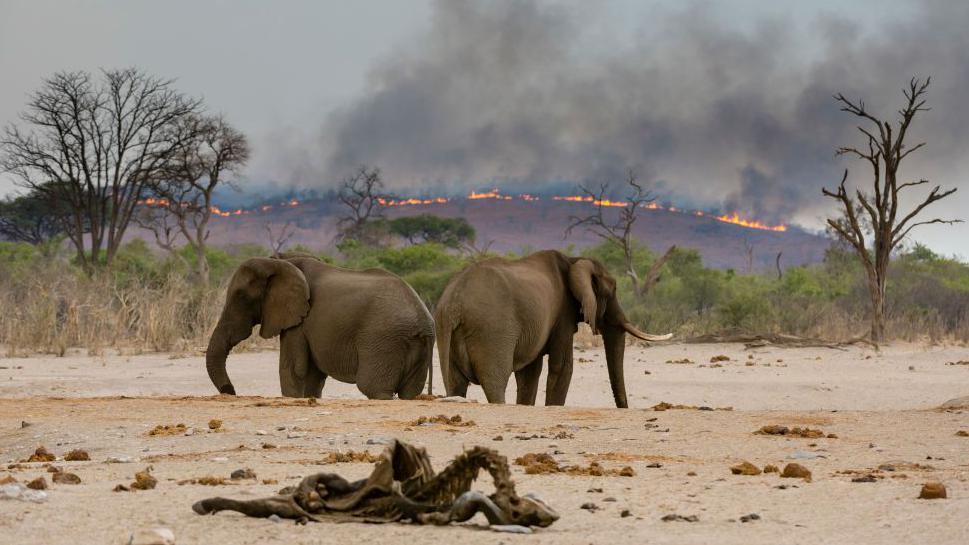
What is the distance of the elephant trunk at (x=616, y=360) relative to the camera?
46.5 ft

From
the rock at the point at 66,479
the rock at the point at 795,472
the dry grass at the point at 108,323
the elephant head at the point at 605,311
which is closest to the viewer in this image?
the rock at the point at 66,479

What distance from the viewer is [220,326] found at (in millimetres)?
13570

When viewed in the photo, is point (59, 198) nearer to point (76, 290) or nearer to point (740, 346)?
point (76, 290)

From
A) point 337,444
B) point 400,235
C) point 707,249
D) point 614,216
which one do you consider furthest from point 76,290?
point 614,216

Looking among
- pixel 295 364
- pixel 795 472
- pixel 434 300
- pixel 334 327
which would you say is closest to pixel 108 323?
pixel 295 364

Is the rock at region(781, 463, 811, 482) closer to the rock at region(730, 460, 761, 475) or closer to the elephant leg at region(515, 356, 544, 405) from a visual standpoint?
the rock at region(730, 460, 761, 475)

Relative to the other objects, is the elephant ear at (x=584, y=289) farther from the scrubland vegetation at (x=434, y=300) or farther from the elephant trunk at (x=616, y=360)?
the scrubland vegetation at (x=434, y=300)

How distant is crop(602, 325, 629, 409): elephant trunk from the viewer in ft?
46.5

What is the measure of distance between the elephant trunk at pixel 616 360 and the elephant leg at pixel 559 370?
0.59 metres

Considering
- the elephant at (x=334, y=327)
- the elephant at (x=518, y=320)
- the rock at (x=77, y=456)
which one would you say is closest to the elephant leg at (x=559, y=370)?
the elephant at (x=518, y=320)

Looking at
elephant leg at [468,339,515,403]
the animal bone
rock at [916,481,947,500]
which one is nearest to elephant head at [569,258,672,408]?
elephant leg at [468,339,515,403]

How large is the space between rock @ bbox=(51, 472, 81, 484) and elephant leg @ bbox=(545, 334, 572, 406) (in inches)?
302

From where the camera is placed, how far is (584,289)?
13828 millimetres

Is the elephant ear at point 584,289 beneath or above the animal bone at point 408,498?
above
